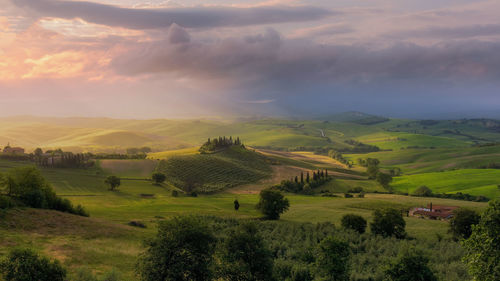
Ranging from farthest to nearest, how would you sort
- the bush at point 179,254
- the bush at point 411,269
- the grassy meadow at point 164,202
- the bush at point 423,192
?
the bush at point 423,192
the grassy meadow at point 164,202
the bush at point 411,269
the bush at point 179,254

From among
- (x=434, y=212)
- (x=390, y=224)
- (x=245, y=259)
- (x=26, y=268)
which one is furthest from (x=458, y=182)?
(x=26, y=268)

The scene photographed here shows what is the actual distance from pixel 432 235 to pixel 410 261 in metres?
40.1

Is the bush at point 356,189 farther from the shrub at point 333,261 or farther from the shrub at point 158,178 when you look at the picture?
the shrub at point 333,261

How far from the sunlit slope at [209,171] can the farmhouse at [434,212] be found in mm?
A: 79708

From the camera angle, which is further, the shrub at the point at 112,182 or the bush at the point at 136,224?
the shrub at the point at 112,182

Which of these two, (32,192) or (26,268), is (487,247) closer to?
(26,268)

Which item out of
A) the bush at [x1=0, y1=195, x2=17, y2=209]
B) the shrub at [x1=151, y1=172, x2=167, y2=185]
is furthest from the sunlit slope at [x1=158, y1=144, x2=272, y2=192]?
the bush at [x1=0, y1=195, x2=17, y2=209]

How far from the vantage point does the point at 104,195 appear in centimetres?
11119

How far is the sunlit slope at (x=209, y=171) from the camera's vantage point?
148 meters

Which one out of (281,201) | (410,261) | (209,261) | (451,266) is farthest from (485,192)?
(209,261)

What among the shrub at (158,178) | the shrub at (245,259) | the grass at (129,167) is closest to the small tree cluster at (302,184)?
the shrub at (158,178)

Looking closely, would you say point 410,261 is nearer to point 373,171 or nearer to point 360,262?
point 360,262

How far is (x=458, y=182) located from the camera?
15900 cm

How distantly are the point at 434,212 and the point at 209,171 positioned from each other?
339 ft
